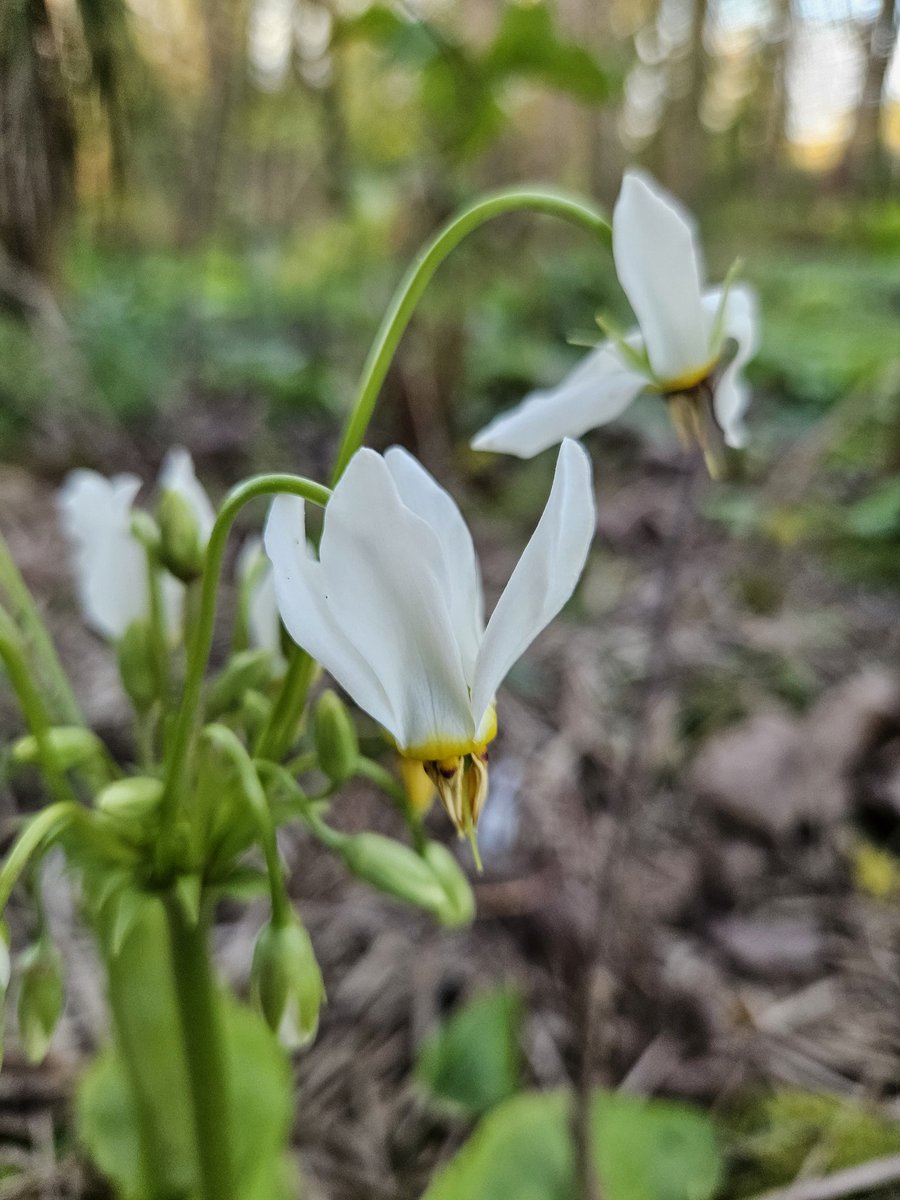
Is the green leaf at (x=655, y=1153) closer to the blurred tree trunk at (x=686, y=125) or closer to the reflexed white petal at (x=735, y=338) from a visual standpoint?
the reflexed white petal at (x=735, y=338)

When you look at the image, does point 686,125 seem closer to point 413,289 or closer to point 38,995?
point 413,289

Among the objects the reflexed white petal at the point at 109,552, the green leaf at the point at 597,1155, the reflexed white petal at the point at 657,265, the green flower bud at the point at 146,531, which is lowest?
the green leaf at the point at 597,1155

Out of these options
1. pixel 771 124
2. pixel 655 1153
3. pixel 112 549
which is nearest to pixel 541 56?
pixel 112 549

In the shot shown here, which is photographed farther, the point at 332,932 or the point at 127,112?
the point at 332,932

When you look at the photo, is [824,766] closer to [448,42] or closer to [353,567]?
[353,567]

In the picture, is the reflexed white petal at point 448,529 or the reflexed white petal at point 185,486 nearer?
the reflexed white petal at point 448,529

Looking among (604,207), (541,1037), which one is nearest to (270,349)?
(541,1037)

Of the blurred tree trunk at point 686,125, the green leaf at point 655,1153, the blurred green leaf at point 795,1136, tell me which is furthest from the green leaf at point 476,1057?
the blurred tree trunk at point 686,125
